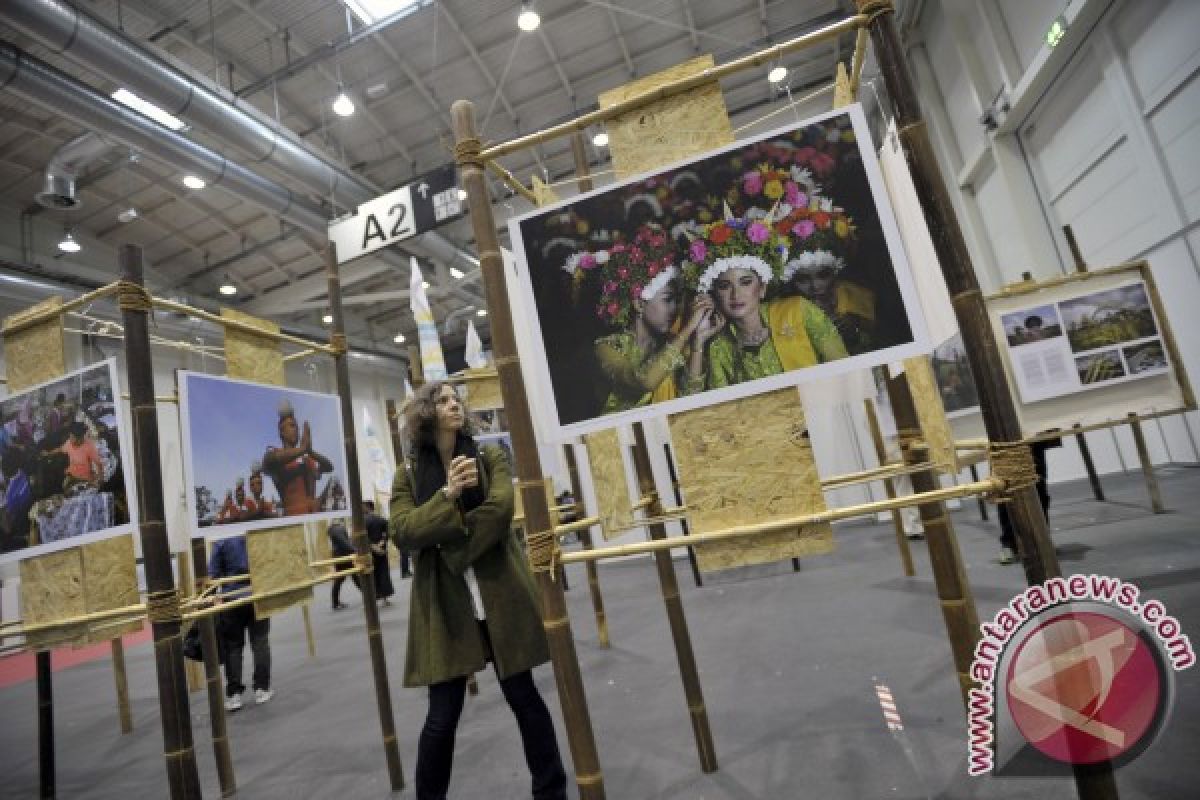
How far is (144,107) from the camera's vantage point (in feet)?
20.7

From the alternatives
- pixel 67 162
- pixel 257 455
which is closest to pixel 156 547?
pixel 257 455

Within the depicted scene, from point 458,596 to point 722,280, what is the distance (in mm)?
1385

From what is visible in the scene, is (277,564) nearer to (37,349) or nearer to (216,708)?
(216,708)

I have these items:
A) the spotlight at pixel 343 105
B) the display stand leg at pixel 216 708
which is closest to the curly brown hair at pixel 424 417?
the display stand leg at pixel 216 708

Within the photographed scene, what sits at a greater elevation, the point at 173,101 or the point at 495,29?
the point at 495,29

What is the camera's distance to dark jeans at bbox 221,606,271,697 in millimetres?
4656

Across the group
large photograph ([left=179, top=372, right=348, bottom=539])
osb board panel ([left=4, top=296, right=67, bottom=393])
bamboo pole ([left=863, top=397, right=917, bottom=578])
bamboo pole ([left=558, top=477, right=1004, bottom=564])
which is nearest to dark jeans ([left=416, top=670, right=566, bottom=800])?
bamboo pole ([left=558, top=477, right=1004, bottom=564])

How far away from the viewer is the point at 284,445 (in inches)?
121

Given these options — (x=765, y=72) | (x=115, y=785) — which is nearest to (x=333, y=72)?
(x=765, y=72)

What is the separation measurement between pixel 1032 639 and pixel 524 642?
1484 mm

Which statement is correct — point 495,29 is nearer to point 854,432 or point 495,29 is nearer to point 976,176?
point 976,176

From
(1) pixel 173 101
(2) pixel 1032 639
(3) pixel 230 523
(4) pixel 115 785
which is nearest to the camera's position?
(2) pixel 1032 639

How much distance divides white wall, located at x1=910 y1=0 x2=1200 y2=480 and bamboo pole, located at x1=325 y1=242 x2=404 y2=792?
629 cm

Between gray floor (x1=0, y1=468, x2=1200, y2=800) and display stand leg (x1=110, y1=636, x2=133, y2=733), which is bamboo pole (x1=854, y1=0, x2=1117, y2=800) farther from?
display stand leg (x1=110, y1=636, x2=133, y2=733)
